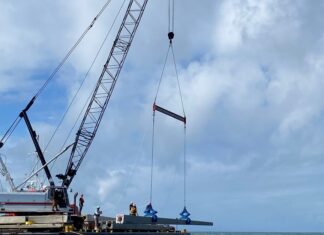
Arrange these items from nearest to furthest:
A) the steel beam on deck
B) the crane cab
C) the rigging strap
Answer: the steel beam on deck
the crane cab
the rigging strap

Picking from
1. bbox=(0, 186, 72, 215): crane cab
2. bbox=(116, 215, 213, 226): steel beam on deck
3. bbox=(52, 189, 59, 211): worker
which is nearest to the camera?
bbox=(116, 215, 213, 226): steel beam on deck

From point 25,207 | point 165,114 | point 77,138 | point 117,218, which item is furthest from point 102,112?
point 117,218

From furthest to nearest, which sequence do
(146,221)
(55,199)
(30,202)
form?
(55,199) < (30,202) < (146,221)

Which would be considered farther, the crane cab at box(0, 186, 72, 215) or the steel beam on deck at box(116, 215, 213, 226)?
the crane cab at box(0, 186, 72, 215)

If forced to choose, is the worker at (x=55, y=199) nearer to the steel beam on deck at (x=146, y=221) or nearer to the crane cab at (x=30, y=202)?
the crane cab at (x=30, y=202)

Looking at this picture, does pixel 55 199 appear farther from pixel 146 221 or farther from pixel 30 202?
pixel 146 221

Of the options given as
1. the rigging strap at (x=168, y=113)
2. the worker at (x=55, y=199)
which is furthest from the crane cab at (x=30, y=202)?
the rigging strap at (x=168, y=113)

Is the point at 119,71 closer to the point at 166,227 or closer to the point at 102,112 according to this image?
the point at 102,112

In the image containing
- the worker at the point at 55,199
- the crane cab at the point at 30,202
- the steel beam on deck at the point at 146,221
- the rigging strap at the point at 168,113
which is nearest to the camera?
the steel beam on deck at the point at 146,221

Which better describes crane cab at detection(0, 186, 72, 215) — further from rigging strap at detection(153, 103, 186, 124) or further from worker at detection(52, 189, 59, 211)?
rigging strap at detection(153, 103, 186, 124)

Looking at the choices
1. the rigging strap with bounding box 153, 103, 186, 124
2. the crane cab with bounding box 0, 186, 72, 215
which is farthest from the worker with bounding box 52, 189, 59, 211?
the rigging strap with bounding box 153, 103, 186, 124

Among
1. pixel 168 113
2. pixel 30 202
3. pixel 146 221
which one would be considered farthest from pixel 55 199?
pixel 168 113

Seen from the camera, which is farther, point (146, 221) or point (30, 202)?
point (30, 202)

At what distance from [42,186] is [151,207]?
14333mm
